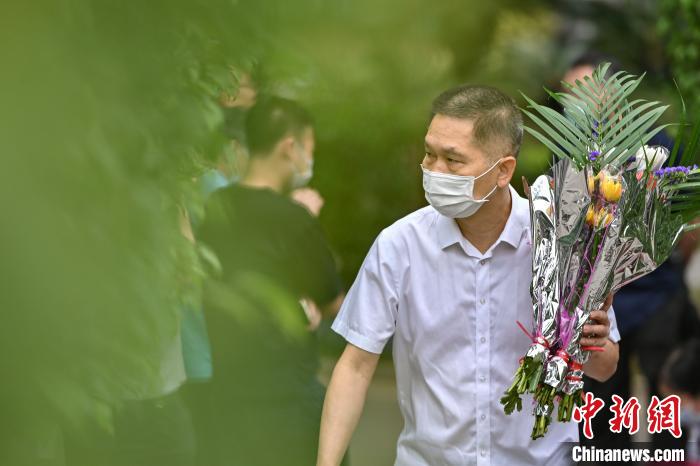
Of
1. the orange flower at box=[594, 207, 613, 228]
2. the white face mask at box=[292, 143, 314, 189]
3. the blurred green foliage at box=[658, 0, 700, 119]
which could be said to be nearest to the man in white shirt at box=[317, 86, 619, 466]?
the orange flower at box=[594, 207, 613, 228]

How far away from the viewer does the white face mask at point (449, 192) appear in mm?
2938

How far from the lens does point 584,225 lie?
9.19 feet

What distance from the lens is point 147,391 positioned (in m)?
1.62

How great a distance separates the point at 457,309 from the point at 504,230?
9.6 inches

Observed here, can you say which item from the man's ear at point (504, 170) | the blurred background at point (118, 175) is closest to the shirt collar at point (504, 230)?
the man's ear at point (504, 170)

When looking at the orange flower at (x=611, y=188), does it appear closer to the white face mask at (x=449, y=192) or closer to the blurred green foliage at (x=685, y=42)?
the white face mask at (x=449, y=192)

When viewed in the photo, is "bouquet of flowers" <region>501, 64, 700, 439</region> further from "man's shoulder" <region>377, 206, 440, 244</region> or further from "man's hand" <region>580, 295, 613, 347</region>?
"man's shoulder" <region>377, 206, 440, 244</region>

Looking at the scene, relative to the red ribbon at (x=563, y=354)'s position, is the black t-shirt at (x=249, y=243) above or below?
above

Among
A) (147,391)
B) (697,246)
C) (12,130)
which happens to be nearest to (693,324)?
(697,246)

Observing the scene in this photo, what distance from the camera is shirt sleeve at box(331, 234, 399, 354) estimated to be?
301 cm

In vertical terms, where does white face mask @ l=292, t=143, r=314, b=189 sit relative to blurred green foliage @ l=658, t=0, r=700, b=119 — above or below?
below

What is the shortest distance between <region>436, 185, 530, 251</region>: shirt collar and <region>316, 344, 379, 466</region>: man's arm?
0.36 metres

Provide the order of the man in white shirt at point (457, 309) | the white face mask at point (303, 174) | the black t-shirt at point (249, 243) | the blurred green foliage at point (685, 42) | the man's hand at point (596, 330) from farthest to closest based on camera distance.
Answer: the blurred green foliage at point (685, 42), the white face mask at point (303, 174), the man in white shirt at point (457, 309), the man's hand at point (596, 330), the black t-shirt at point (249, 243)

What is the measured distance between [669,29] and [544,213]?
409 centimetres
